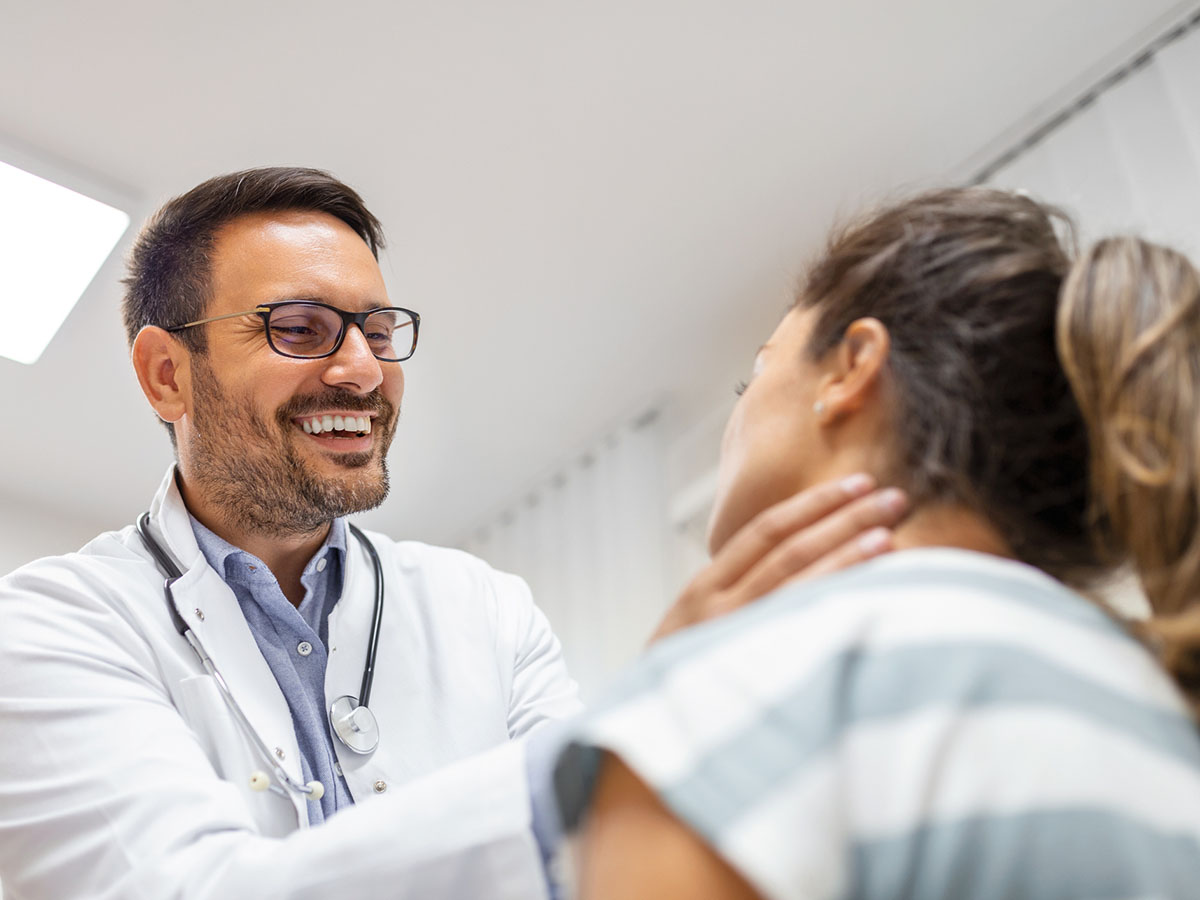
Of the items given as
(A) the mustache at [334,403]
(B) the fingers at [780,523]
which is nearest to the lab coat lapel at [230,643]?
(A) the mustache at [334,403]

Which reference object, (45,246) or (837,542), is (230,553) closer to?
(837,542)

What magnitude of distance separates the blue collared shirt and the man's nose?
21 cm

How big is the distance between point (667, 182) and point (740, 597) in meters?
1.82

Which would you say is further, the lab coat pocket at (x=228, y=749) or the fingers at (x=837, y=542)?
the lab coat pocket at (x=228, y=749)

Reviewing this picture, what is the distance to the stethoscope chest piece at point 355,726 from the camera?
1.39 m

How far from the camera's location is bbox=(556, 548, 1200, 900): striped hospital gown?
51cm

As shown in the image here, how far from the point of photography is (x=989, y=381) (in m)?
0.85

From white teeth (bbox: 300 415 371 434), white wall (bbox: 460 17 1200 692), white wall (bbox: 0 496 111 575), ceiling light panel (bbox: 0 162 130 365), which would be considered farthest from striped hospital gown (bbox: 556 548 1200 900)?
white wall (bbox: 0 496 111 575)

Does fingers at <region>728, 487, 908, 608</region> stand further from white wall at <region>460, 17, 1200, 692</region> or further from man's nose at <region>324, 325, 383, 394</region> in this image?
white wall at <region>460, 17, 1200, 692</region>

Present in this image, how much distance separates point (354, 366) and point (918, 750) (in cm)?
130

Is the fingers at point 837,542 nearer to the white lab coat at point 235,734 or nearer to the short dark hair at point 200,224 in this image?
the white lab coat at point 235,734

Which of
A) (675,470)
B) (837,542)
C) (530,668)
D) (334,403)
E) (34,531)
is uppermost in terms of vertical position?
(334,403)

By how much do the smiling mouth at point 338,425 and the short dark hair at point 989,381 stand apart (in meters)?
0.96

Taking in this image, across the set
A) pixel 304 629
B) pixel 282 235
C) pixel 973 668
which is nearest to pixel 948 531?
pixel 973 668
